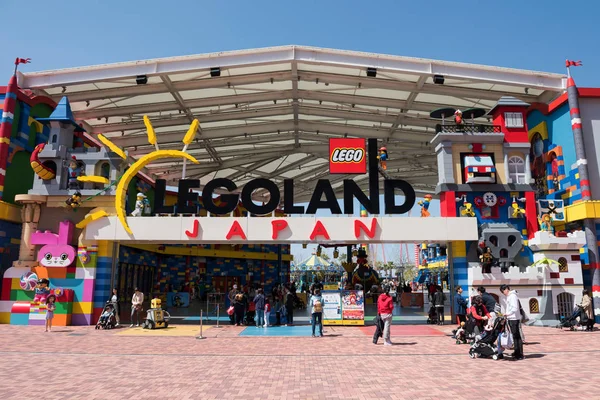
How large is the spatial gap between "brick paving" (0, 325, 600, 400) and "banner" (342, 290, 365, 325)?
361 cm

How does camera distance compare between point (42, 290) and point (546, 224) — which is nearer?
point (42, 290)

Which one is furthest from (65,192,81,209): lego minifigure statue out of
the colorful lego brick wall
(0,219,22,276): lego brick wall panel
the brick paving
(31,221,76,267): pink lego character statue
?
the brick paving

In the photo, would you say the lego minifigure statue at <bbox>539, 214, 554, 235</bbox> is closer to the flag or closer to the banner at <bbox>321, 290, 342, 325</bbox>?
the banner at <bbox>321, 290, 342, 325</bbox>

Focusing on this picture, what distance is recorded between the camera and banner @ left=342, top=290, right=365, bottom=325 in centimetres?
1920

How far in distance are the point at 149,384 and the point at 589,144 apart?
2197cm

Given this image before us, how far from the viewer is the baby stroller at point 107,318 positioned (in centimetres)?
1750

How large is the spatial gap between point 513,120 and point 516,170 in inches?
101

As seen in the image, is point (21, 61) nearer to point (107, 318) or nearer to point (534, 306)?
point (107, 318)

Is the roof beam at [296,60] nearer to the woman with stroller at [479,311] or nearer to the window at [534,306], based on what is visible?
the window at [534,306]

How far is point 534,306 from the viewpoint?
1917 centimetres

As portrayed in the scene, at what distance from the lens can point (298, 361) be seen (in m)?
11.1

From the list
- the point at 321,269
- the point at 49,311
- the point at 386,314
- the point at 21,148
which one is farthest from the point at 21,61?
the point at 321,269

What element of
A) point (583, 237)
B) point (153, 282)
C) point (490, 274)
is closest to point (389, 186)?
point (490, 274)

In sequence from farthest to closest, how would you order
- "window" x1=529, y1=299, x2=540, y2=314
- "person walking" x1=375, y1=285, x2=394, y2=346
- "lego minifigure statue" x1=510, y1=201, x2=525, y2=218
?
"lego minifigure statue" x1=510, y1=201, x2=525, y2=218 → "window" x1=529, y1=299, x2=540, y2=314 → "person walking" x1=375, y1=285, x2=394, y2=346
